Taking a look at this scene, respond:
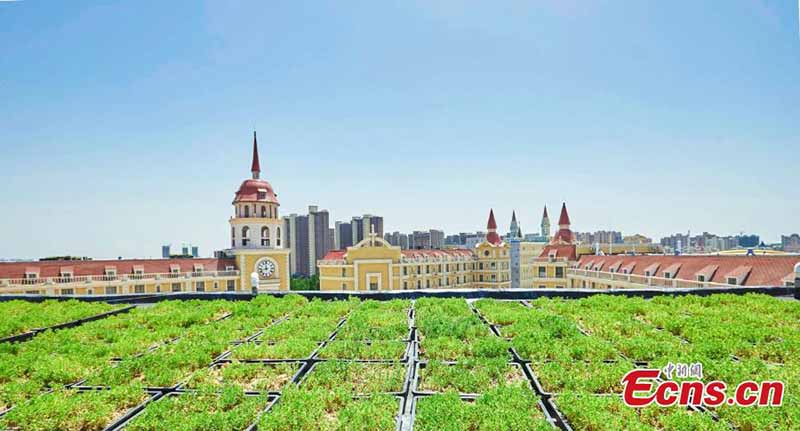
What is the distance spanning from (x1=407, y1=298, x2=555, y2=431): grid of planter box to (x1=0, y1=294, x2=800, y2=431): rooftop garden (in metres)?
0.02

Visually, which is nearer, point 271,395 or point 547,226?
point 271,395

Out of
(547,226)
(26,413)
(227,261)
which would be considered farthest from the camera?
(547,226)

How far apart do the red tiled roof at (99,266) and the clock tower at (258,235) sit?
248 centimetres

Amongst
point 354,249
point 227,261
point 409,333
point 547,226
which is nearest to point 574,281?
point 354,249

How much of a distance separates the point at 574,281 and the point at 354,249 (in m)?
19.7

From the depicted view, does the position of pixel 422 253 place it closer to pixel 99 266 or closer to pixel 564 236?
pixel 564 236

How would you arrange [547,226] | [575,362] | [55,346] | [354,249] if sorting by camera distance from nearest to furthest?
[575,362] < [55,346] < [354,249] < [547,226]

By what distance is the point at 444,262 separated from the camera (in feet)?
168

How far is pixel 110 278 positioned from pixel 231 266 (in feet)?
26.3

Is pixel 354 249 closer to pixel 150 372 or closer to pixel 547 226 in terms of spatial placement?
pixel 150 372

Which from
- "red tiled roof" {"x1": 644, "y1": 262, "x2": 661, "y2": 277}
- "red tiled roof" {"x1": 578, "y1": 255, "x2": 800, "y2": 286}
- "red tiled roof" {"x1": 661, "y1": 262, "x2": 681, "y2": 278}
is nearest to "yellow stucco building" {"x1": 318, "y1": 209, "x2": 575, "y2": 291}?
"red tiled roof" {"x1": 644, "y1": 262, "x2": 661, "y2": 277}

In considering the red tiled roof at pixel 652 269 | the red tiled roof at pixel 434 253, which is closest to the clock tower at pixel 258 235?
the red tiled roof at pixel 434 253

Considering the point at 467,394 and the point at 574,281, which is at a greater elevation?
the point at 467,394

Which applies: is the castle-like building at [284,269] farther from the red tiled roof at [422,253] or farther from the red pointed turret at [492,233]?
the red pointed turret at [492,233]
